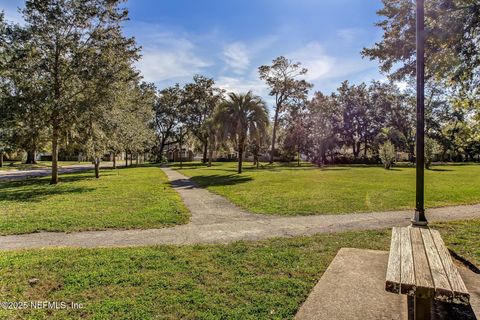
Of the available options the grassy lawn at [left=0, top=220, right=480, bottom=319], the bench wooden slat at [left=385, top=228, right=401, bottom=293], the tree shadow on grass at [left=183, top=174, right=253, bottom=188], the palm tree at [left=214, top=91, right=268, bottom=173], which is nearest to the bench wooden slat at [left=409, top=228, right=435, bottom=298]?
the bench wooden slat at [left=385, top=228, right=401, bottom=293]

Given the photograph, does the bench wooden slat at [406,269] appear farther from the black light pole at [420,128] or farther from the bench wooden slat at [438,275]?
the black light pole at [420,128]

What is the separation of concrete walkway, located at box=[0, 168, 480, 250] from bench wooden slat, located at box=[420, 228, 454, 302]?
3.17 m

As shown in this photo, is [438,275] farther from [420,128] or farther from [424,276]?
[420,128]

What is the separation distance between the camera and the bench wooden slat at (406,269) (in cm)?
261

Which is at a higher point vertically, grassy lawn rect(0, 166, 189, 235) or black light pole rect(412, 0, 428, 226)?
black light pole rect(412, 0, 428, 226)

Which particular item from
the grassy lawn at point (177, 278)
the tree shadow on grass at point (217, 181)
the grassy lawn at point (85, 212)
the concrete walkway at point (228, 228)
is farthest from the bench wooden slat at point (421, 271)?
the tree shadow on grass at point (217, 181)

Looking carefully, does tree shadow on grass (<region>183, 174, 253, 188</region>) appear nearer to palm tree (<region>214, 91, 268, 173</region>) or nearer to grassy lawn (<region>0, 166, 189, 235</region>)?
palm tree (<region>214, 91, 268, 173</region>)

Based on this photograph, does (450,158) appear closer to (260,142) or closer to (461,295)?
(260,142)

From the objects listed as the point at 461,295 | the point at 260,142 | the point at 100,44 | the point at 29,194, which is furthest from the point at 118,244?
the point at 260,142

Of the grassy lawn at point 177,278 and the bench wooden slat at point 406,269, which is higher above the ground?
the bench wooden slat at point 406,269

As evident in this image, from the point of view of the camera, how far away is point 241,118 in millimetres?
24328

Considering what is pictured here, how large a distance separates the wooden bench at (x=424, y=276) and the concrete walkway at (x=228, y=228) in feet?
10.5

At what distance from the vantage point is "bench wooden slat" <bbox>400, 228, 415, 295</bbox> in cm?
261

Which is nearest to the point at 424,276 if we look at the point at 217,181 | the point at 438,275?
the point at 438,275
